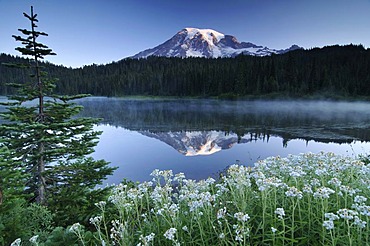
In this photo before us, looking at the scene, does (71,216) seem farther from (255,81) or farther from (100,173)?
(255,81)

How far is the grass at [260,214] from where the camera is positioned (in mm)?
3170

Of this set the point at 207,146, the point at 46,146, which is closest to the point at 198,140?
the point at 207,146

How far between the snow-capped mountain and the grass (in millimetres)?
16090

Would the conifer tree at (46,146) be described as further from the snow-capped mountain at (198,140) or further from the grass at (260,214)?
the snow-capped mountain at (198,140)

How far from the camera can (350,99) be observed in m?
89.5

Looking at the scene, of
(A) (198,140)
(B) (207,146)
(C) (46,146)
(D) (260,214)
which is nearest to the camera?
(D) (260,214)

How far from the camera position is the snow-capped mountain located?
72.4ft

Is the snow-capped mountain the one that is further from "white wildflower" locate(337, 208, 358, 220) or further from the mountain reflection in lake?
"white wildflower" locate(337, 208, 358, 220)

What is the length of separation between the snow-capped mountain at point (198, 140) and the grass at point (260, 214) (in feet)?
52.8

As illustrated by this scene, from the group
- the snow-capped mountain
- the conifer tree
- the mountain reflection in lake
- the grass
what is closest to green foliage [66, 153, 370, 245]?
the grass

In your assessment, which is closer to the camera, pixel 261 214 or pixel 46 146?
pixel 261 214

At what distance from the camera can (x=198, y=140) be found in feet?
87.4

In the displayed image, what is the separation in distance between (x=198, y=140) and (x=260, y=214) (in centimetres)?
2262

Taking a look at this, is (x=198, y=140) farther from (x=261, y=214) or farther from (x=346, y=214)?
(x=346, y=214)
